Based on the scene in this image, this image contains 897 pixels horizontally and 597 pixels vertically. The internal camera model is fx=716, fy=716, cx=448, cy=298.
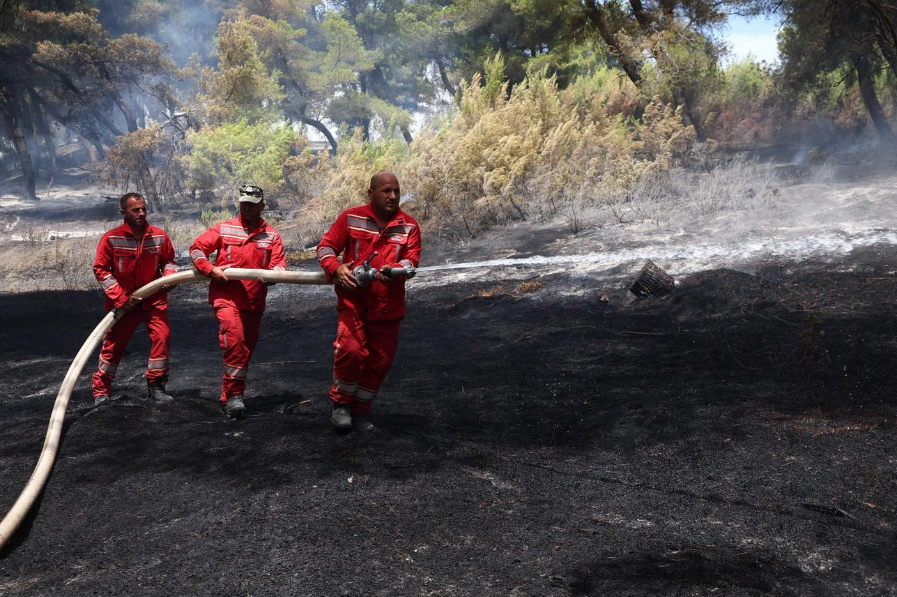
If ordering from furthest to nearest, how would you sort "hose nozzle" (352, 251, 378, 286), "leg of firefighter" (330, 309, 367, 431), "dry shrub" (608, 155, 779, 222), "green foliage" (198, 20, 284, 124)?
"green foliage" (198, 20, 284, 124)
"dry shrub" (608, 155, 779, 222)
"leg of firefighter" (330, 309, 367, 431)
"hose nozzle" (352, 251, 378, 286)

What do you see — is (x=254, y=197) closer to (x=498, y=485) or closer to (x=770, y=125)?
(x=498, y=485)

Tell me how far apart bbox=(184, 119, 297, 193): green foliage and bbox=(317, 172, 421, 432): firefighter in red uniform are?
18833mm

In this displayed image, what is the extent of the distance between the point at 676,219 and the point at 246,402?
31.7 feet

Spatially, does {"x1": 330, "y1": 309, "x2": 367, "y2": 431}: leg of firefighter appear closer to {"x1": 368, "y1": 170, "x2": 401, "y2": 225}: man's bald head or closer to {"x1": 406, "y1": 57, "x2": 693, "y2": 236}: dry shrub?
{"x1": 368, "y1": 170, "x2": 401, "y2": 225}: man's bald head

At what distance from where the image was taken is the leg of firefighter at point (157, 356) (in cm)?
537

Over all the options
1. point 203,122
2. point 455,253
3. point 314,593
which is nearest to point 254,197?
point 314,593

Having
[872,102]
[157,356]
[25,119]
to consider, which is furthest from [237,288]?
[25,119]

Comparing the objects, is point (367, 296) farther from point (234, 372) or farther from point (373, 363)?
point (234, 372)

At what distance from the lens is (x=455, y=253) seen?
13719 millimetres

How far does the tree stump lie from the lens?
8680 mm

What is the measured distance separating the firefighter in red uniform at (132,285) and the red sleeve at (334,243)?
1650 millimetres

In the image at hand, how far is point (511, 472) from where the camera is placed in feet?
12.6

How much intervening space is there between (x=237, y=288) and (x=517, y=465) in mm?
2375

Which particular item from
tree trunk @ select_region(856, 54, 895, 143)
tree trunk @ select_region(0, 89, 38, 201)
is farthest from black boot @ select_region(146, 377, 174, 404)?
tree trunk @ select_region(0, 89, 38, 201)
